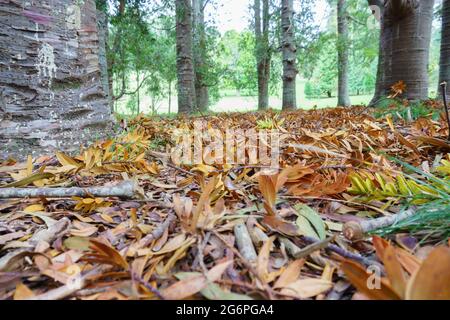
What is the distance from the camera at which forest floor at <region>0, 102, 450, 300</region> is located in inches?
16.7

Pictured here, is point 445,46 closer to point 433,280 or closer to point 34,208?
point 433,280

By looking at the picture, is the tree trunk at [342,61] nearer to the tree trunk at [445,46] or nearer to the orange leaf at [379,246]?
the tree trunk at [445,46]

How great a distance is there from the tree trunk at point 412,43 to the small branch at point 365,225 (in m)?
2.85

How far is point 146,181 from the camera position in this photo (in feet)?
3.06

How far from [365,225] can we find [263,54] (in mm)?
7863

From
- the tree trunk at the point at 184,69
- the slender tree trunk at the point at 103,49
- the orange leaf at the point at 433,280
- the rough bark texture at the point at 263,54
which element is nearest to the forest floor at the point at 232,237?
the orange leaf at the point at 433,280

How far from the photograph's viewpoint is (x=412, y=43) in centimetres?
297

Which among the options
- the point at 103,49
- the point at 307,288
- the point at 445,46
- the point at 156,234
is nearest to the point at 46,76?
the point at 156,234

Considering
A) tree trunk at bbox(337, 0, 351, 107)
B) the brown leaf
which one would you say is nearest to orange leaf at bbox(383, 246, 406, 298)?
the brown leaf

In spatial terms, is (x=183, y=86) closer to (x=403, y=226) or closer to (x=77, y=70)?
(x=77, y=70)

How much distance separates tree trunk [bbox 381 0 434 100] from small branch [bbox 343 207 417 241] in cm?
285

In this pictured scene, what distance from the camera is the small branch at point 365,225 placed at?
53 centimetres

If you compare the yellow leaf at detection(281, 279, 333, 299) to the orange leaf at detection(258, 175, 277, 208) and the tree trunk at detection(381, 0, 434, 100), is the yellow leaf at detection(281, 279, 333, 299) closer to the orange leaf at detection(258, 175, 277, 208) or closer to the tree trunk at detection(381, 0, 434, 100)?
the orange leaf at detection(258, 175, 277, 208)
